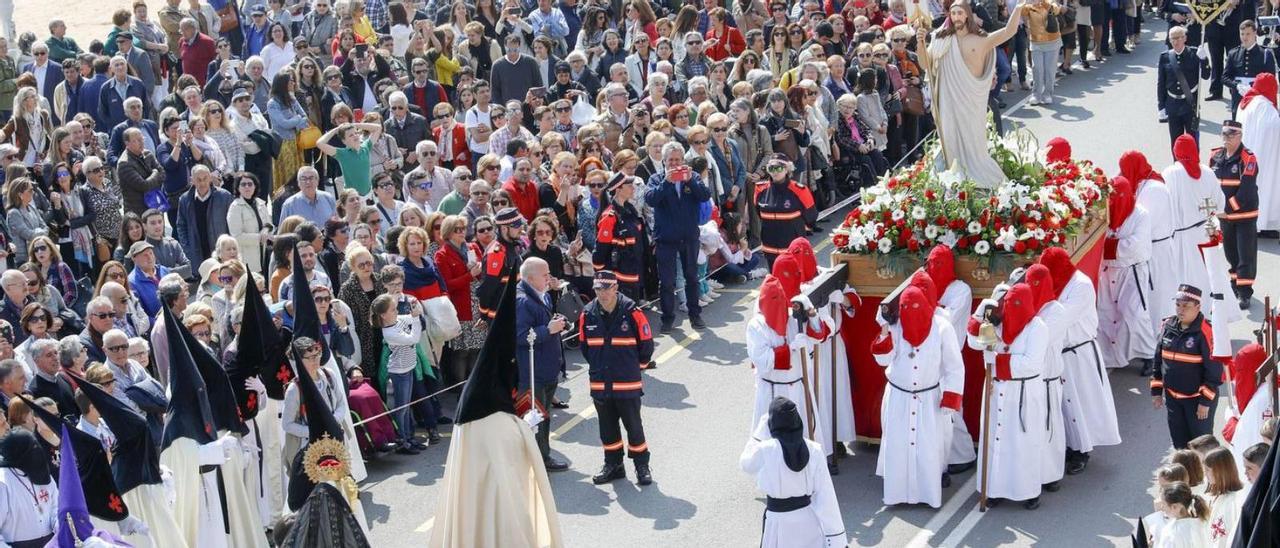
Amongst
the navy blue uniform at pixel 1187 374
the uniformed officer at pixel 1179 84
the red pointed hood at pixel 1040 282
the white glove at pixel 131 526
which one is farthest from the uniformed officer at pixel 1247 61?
the white glove at pixel 131 526

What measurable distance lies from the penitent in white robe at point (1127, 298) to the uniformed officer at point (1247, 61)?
8.00 m

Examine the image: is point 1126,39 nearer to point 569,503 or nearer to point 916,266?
point 916,266

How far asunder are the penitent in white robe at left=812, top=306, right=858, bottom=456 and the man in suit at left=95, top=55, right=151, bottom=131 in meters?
9.49

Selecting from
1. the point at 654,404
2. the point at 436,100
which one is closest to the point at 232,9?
the point at 436,100

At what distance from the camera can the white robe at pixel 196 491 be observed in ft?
41.5

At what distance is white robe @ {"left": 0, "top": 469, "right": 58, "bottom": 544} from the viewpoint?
11.7 m

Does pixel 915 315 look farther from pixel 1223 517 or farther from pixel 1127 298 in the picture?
pixel 1127 298

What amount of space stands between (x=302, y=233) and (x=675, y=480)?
3.95 m

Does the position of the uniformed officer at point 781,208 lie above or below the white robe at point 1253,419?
above

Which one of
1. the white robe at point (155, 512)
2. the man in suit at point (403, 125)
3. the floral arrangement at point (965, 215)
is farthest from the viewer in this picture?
the man in suit at point (403, 125)

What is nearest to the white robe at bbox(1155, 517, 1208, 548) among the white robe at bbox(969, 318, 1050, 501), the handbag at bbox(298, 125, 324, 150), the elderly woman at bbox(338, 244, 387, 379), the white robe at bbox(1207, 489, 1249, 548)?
the white robe at bbox(1207, 489, 1249, 548)

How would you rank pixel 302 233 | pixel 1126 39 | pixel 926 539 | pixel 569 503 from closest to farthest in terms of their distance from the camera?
pixel 926 539
pixel 569 503
pixel 302 233
pixel 1126 39

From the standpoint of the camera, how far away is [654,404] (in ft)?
54.0

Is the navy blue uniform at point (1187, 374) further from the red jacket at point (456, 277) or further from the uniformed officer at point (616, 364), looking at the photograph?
the red jacket at point (456, 277)
